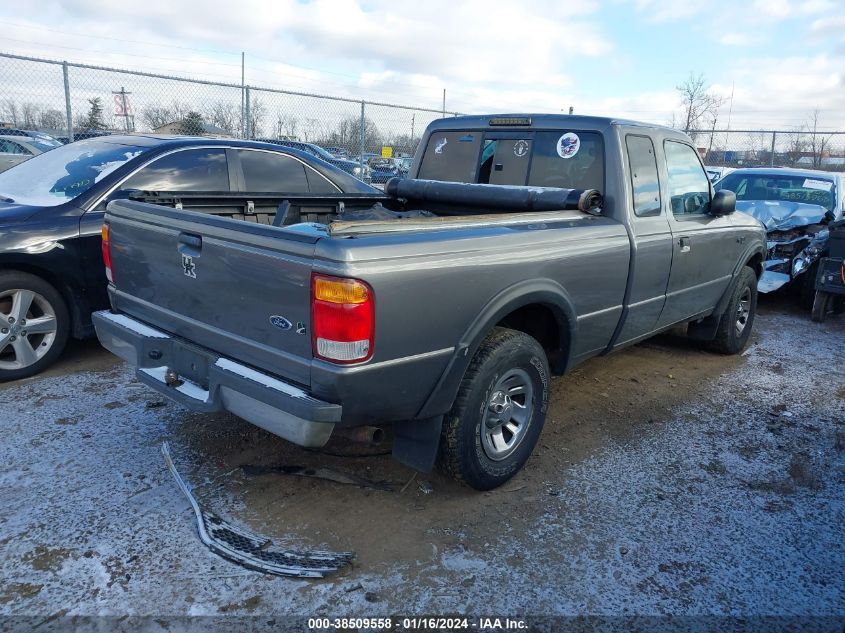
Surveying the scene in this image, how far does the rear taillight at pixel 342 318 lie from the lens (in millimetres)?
2414

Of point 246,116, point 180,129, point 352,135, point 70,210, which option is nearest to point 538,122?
point 70,210

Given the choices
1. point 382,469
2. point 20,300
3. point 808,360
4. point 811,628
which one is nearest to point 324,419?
point 382,469

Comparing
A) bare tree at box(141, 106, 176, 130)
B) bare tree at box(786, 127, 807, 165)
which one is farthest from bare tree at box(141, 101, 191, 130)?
bare tree at box(786, 127, 807, 165)

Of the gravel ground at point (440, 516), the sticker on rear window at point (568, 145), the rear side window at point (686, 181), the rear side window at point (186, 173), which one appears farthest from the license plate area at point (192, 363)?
the rear side window at point (686, 181)

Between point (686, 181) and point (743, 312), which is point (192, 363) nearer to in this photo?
point (686, 181)

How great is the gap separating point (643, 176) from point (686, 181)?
72cm

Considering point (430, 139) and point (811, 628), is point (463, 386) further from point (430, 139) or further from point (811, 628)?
point (430, 139)

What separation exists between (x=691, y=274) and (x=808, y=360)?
219 centimetres

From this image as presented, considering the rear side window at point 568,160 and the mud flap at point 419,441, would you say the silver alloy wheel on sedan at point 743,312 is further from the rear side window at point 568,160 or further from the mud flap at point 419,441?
the mud flap at point 419,441

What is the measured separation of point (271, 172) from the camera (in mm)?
5645

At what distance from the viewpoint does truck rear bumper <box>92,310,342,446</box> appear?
255 cm

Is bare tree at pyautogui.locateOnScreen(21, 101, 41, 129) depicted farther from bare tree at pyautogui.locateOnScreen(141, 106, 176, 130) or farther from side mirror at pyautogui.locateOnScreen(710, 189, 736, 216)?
side mirror at pyautogui.locateOnScreen(710, 189, 736, 216)

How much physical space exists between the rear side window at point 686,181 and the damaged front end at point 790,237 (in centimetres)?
320

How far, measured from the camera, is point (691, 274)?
15.5ft
